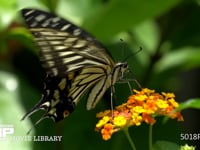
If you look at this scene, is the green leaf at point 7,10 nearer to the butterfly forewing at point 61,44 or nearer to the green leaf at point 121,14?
the green leaf at point 121,14

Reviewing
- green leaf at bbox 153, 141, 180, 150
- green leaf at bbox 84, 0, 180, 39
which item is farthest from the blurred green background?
green leaf at bbox 153, 141, 180, 150

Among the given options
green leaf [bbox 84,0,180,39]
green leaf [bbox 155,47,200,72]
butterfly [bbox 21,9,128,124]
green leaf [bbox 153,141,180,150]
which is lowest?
green leaf [bbox 153,141,180,150]

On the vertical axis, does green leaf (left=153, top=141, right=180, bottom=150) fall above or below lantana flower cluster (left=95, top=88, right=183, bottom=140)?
below

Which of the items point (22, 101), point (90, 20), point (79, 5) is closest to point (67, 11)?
point (79, 5)

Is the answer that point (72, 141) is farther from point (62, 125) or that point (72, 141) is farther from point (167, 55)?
point (167, 55)

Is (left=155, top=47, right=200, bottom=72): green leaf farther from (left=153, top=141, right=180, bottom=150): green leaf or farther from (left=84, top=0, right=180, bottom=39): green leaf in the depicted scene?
(left=153, top=141, right=180, bottom=150): green leaf

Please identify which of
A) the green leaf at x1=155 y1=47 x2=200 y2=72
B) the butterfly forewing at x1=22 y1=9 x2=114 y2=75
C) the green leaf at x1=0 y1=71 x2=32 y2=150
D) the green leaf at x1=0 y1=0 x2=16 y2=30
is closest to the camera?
the butterfly forewing at x1=22 y1=9 x2=114 y2=75
